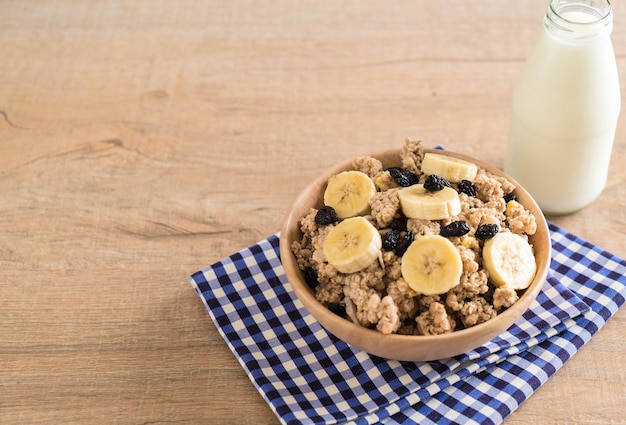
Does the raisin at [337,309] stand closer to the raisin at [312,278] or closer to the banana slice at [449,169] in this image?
the raisin at [312,278]

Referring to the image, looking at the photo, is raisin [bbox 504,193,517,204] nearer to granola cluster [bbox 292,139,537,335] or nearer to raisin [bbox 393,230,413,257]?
granola cluster [bbox 292,139,537,335]

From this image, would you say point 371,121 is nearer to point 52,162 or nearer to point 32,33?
point 52,162

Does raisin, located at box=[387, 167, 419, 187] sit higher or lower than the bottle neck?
lower

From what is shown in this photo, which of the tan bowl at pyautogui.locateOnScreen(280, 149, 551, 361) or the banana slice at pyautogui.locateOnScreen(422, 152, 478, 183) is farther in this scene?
the banana slice at pyautogui.locateOnScreen(422, 152, 478, 183)

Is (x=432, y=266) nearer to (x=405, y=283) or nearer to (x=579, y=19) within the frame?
(x=405, y=283)

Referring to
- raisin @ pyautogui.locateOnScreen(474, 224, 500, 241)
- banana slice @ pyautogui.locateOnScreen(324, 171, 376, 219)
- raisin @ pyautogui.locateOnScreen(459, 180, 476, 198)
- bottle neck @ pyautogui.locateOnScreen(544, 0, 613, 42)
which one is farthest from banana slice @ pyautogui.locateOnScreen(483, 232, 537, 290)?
bottle neck @ pyautogui.locateOnScreen(544, 0, 613, 42)

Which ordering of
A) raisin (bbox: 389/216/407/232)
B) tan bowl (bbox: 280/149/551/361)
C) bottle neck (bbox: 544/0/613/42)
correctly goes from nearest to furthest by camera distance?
tan bowl (bbox: 280/149/551/361) < raisin (bbox: 389/216/407/232) < bottle neck (bbox: 544/0/613/42)

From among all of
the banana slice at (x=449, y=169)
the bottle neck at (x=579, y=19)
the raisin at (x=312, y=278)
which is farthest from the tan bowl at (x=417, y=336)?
the bottle neck at (x=579, y=19)
